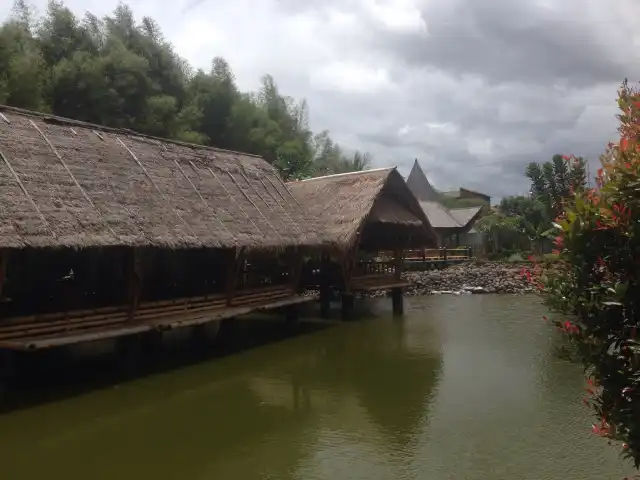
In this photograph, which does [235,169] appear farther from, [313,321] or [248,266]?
[313,321]

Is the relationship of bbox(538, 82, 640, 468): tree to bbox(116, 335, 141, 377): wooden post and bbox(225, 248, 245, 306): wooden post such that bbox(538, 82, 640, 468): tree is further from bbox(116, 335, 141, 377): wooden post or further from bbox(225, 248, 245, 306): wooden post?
bbox(225, 248, 245, 306): wooden post

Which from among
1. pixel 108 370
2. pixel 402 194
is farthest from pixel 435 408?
pixel 402 194

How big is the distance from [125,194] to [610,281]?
8145 millimetres

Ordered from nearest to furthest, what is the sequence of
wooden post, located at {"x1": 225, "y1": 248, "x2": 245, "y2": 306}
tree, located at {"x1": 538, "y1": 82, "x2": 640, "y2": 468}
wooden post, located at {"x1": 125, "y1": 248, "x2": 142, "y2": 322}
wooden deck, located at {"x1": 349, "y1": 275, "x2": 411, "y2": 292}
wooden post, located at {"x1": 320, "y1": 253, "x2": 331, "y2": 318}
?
tree, located at {"x1": 538, "y1": 82, "x2": 640, "y2": 468} < wooden post, located at {"x1": 125, "y1": 248, "x2": 142, "y2": 322} < wooden post, located at {"x1": 225, "y1": 248, "x2": 245, "y2": 306} < wooden deck, located at {"x1": 349, "y1": 275, "x2": 411, "y2": 292} < wooden post, located at {"x1": 320, "y1": 253, "x2": 331, "y2": 318}

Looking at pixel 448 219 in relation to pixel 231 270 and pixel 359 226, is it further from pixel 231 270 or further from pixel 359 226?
pixel 231 270

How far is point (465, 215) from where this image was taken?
3331cm

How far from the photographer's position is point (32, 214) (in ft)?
24.7

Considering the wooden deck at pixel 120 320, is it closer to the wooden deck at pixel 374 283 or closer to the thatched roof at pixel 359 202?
the thatched roof at pixel 359 202

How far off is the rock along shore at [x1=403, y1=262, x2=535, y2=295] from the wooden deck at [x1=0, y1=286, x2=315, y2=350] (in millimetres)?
10674

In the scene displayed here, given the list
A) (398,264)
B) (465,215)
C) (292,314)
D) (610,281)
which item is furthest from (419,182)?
(610,281)

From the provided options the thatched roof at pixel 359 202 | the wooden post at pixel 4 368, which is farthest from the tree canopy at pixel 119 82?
the wooden post at pixel 4 368

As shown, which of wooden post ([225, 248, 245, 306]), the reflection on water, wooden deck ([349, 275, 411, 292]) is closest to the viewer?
the reflection on water

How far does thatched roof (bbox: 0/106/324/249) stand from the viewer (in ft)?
25.5

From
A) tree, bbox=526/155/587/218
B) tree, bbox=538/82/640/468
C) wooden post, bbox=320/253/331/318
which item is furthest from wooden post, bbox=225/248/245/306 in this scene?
tree, bbox=526/155/587/218
